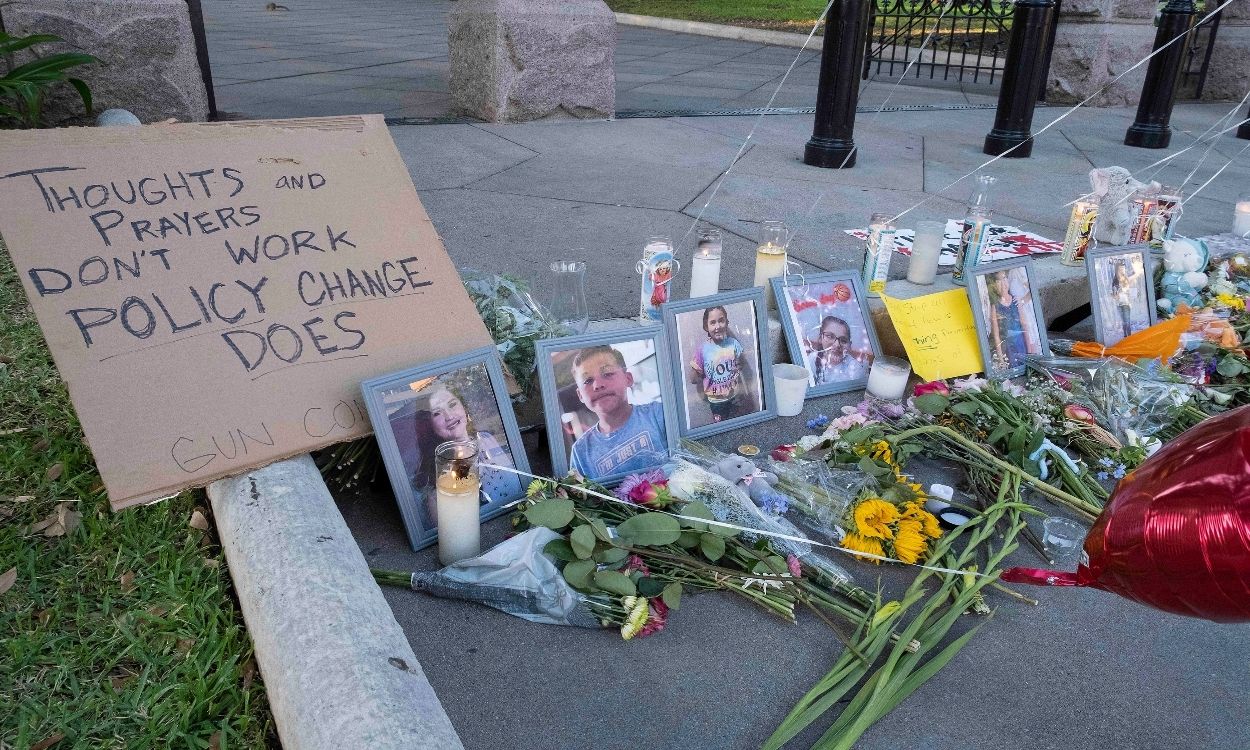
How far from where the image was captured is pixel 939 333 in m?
3.05

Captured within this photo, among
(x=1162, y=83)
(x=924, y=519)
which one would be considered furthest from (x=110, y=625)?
(x=1162, y=83)

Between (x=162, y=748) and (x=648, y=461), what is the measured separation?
1.26 metres

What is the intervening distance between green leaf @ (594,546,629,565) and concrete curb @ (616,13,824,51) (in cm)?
1177

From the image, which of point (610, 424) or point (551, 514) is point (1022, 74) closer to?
point (610, 424)

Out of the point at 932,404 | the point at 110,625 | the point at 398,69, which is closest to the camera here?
the point at 110,625

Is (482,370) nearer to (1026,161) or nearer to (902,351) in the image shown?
(902,351)

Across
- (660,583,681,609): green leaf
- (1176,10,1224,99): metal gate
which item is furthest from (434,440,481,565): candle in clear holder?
(1176,10,1224,99): metal gate

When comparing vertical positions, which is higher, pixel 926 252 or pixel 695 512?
pixel 926 252

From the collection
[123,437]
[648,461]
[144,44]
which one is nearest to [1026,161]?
[648,461]

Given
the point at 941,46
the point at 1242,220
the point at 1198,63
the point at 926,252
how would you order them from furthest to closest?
the point at 941,46 < the point at 1198,63 < the point at 1242,220 < the point at 926,252

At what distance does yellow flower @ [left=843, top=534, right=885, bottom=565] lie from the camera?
211 cm

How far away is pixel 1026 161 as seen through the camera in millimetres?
6113

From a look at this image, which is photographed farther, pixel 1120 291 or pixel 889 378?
pixel 1120 291

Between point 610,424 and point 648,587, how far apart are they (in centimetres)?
53
